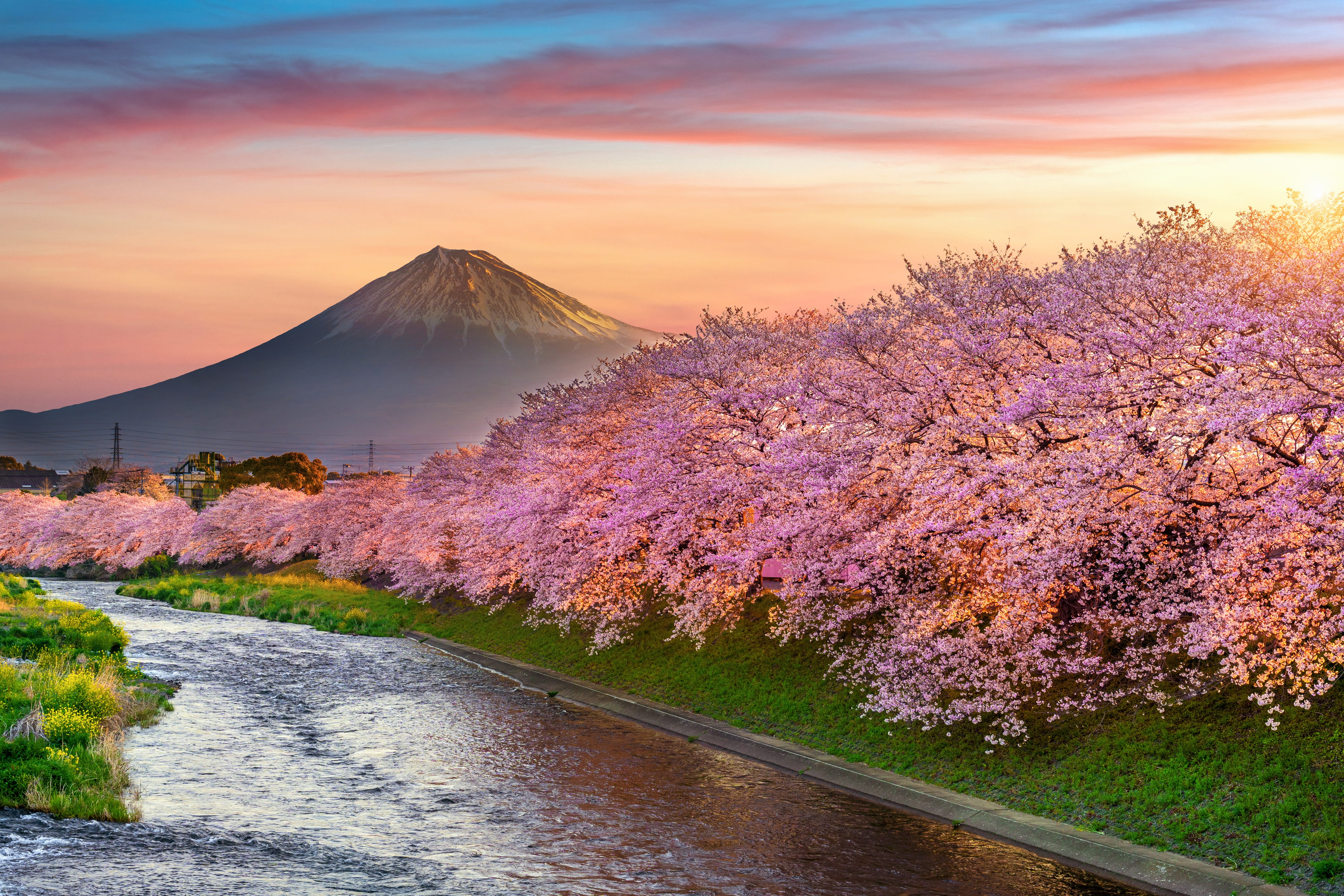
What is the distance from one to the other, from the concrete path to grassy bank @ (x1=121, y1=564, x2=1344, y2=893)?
11.2 inches

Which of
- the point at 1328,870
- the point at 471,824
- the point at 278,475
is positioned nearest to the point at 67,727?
the point at 471,824

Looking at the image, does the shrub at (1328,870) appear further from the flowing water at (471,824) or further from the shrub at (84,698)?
the shrub at (84,698)

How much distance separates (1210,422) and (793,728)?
14875 millimetres

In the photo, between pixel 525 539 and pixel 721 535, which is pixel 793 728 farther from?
pixel 525 539

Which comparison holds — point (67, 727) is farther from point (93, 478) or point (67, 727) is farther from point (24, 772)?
point (93, 478)

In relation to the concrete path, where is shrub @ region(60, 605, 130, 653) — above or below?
above

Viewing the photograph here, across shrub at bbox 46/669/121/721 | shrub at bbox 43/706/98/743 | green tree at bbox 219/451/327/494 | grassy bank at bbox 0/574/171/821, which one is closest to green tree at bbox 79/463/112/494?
green tree at bbox 219/451/327/494

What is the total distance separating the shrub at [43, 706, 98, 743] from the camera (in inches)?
895

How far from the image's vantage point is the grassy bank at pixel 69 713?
1978cm

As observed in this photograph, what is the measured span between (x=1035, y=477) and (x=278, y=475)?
5342 inches

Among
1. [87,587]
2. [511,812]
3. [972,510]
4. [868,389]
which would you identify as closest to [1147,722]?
[972,510]

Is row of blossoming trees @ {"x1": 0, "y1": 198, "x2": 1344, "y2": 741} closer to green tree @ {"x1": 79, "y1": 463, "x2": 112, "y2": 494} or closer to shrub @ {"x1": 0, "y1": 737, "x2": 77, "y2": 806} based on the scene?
shrub @ {"x1": 0, "y1": 737, "x2": 77, "y2": 806}

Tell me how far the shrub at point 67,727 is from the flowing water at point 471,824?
1256 mm

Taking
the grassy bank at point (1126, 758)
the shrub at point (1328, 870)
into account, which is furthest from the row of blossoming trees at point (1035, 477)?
the shrub at point (1328, 870)
